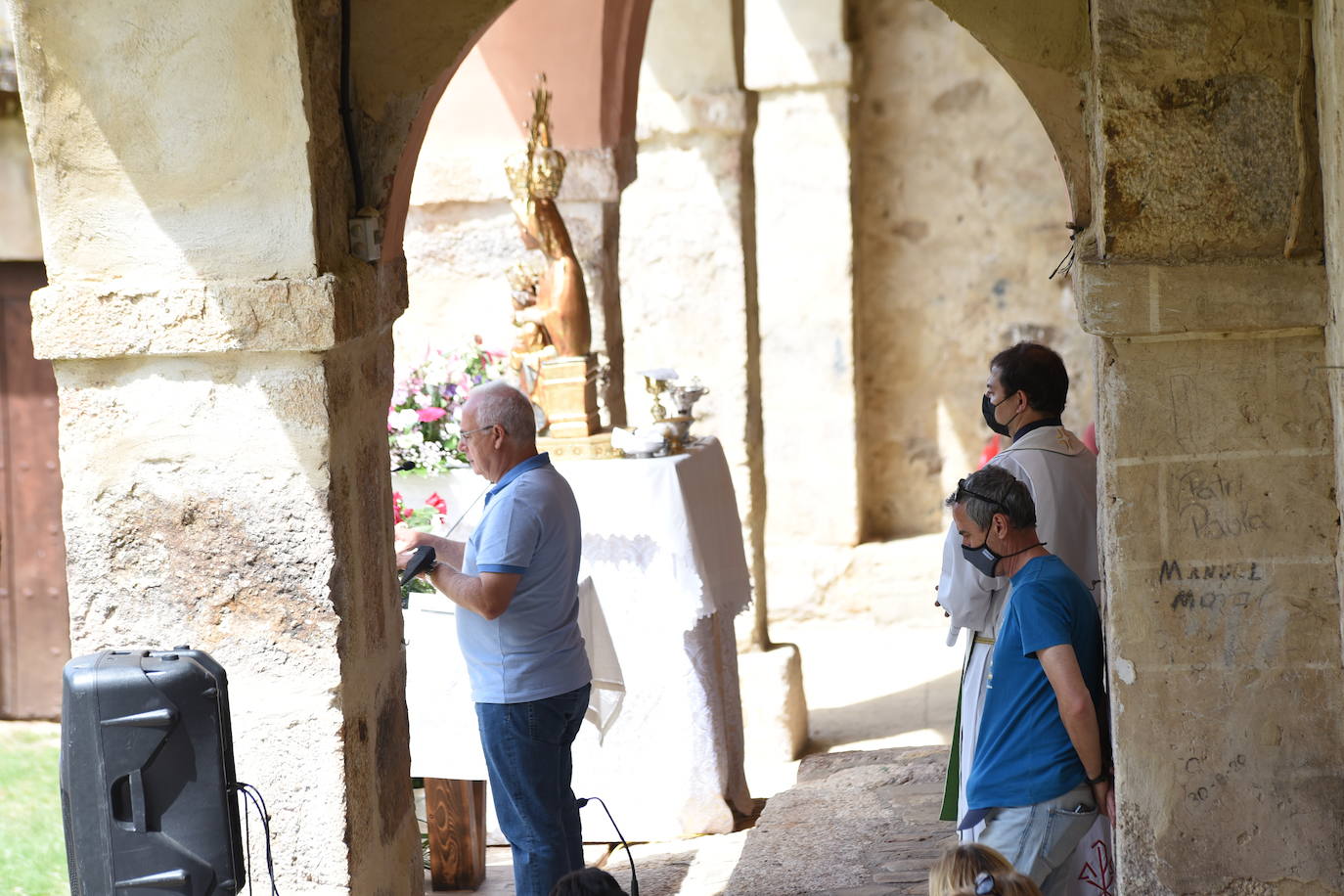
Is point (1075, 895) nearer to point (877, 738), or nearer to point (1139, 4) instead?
point (1139, 4)

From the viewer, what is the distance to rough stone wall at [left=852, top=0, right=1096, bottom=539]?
28.3 ft

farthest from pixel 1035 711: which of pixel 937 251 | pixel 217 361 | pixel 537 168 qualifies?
pixel 937 251

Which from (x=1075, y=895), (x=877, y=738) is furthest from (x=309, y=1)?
(x=877, y=738)

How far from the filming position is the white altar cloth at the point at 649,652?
16.3ft

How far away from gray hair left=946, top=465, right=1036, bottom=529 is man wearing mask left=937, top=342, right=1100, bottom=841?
174mm

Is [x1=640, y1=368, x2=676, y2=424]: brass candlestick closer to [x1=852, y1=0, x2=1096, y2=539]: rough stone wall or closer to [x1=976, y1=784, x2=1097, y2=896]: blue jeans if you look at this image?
[x1=976, y1=784, x2=1097, y2=896]: blue jeans

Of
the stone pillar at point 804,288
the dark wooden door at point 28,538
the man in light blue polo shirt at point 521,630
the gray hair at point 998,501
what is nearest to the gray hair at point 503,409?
the man in light blue polo shirt at point 521,630

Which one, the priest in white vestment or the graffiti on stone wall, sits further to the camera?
the priest in white vestment

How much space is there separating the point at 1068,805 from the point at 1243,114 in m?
1.36

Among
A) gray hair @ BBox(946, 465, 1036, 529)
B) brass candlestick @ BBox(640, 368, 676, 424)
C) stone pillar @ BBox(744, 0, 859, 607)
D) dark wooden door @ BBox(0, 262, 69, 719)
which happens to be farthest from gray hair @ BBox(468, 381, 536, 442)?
dark wooden door @ BBox(0, 262, 69, 719)

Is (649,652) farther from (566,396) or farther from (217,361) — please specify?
(217,361)

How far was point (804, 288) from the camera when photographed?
8531 millimetres

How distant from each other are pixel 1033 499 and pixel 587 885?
1.47m

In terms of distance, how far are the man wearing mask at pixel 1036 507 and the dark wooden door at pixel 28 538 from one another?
579cm
